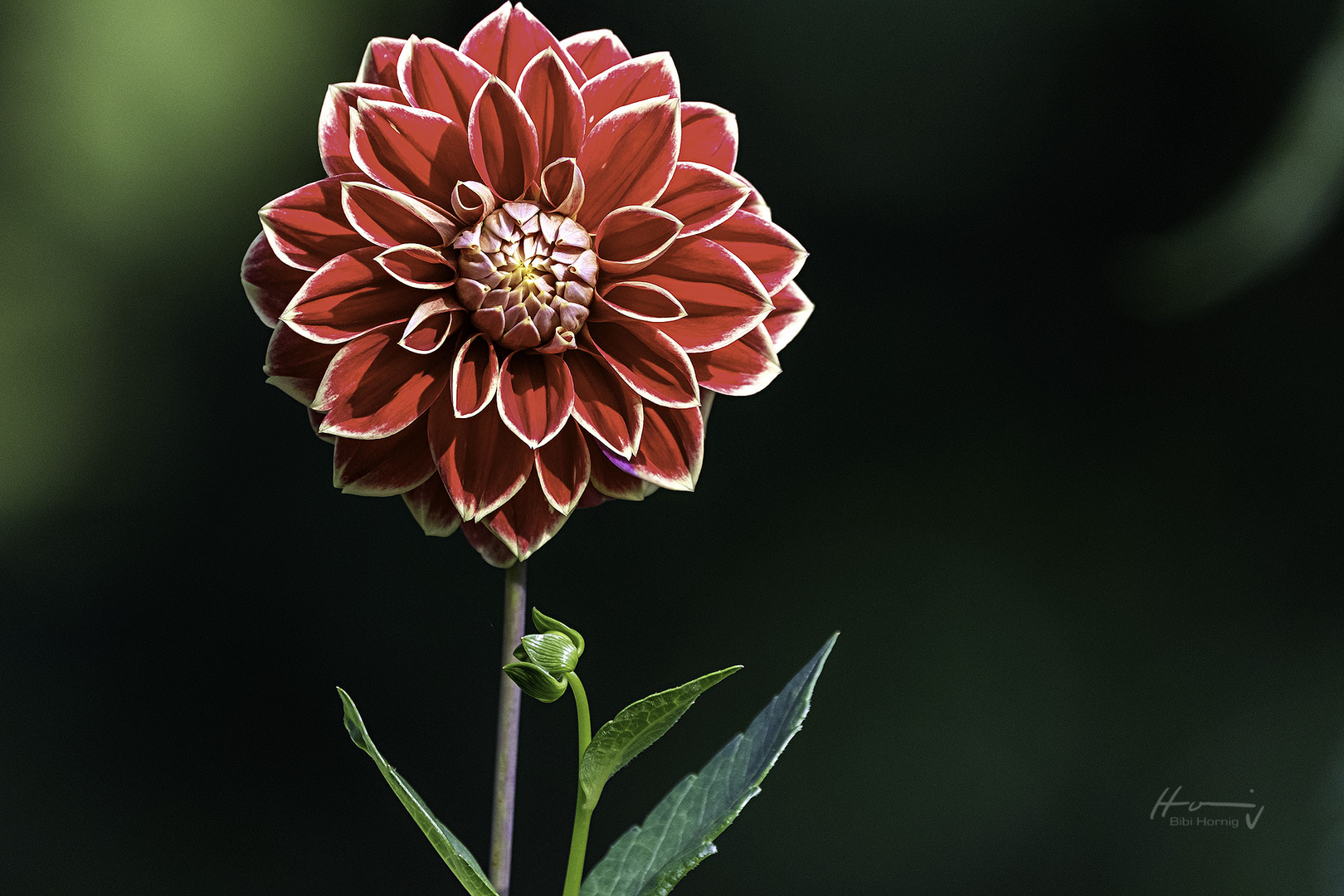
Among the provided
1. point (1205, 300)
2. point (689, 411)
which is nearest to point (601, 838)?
point (689, 411)

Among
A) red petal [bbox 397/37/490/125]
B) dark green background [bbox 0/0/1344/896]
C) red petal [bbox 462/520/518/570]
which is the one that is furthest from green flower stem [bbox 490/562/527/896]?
dark green background [bbox 0/0/1344/896]

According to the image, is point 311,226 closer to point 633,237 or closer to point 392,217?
point 392,217

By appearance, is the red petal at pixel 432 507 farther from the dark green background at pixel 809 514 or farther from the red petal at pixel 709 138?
the dark green background at pixel 809 514

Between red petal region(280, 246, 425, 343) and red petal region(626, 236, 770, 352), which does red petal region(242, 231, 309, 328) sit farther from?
red petal region(626, 236, 770, 352)

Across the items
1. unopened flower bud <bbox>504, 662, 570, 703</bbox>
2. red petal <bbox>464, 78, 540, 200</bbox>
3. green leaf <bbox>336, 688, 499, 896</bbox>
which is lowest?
green leaf <bbox>336, 688, 499, 896</bbox>

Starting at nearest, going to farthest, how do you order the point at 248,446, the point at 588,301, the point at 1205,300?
the point at 588,301
the point at 248,446
the point at 1205,300

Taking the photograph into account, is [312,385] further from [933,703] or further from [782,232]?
[933,703]
